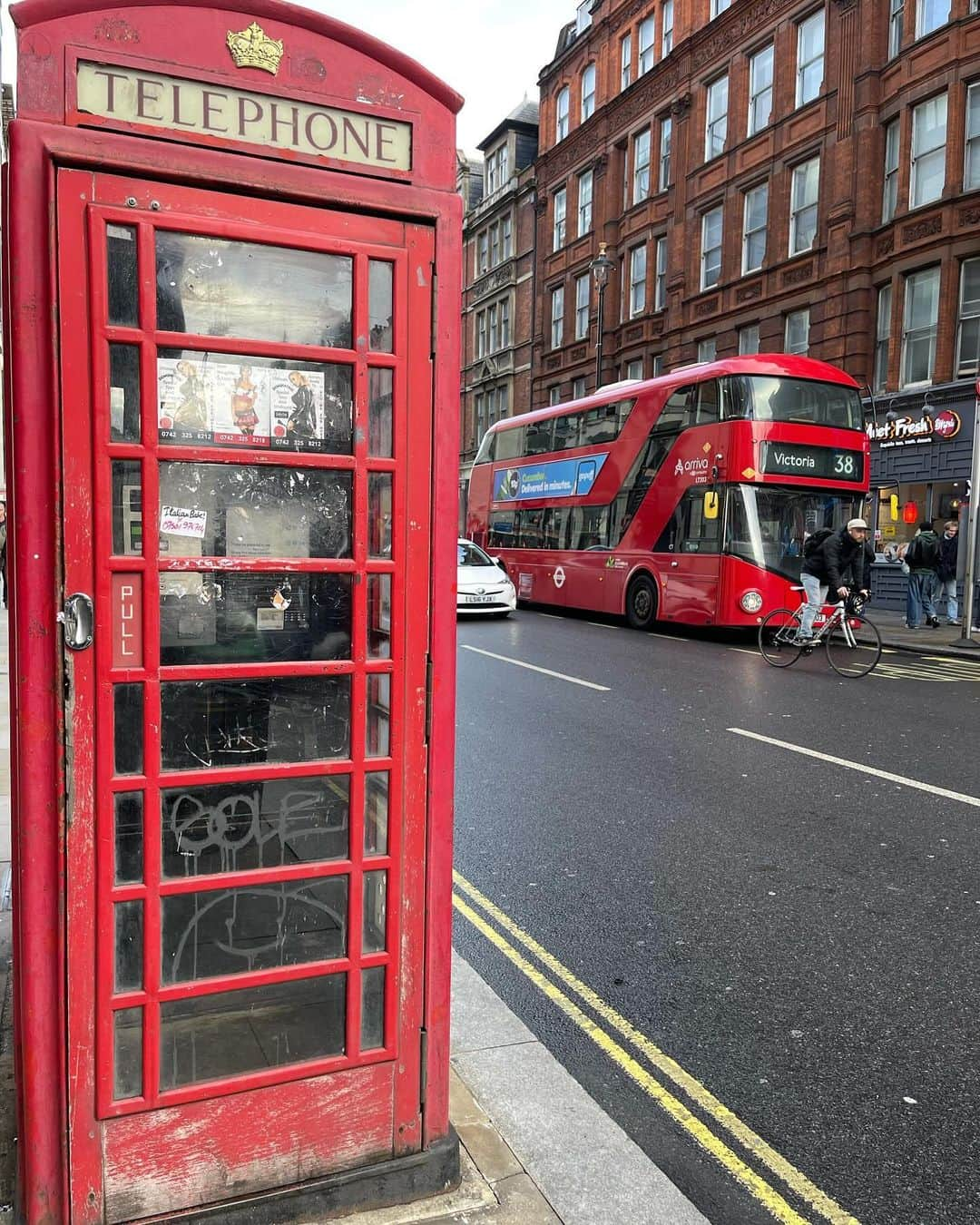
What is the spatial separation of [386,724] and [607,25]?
123 ft

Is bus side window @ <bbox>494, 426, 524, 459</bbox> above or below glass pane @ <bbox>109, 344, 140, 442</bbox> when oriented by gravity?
above

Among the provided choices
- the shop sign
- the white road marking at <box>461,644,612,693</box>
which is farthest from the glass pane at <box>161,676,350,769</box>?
the shop sign

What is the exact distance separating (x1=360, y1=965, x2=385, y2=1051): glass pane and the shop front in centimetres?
1997

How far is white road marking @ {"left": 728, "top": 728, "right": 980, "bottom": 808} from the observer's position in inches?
237

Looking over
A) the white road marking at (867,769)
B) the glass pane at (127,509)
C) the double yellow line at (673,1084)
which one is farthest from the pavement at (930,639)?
the glass pane at (127,509)

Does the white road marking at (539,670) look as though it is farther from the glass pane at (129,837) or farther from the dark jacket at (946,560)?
the dark jacket at (946,560)

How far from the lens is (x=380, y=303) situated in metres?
2.18

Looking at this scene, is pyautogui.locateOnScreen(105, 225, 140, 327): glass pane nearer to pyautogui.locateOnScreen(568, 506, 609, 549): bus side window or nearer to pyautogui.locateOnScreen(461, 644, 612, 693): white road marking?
pyautogui.locateOnScreen(461, 644, 612, 693): white road marking

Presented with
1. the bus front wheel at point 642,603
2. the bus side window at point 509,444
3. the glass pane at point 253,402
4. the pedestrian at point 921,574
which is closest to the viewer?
the glass pane at point 253,402

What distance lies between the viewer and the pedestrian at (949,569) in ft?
57.6

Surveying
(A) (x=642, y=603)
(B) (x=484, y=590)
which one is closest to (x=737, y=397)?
(A) (x=642, y=603)

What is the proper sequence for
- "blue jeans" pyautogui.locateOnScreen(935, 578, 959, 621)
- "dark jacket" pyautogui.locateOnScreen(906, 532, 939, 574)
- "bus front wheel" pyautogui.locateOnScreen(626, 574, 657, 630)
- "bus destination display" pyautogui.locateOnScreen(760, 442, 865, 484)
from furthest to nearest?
"blue jeans" pyautogui.locateOnScreen(935, 578, 959, 621)
"dark jacket" pyautogui.locateOnScreen(906, 532, 939, 574)
"bus front wheel" pyautogui.locateOnScreen(626, 574, 657, 630)
"bus destination display" pyautogui.locateOnScreen(760, 442, 865, 484)

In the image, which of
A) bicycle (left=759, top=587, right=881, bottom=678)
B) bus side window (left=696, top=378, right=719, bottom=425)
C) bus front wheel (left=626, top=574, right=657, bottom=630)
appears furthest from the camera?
bus front wheel (left=626, top=574, right=657, bottom=630)

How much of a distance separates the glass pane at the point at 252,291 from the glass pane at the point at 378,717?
0.76 metres
